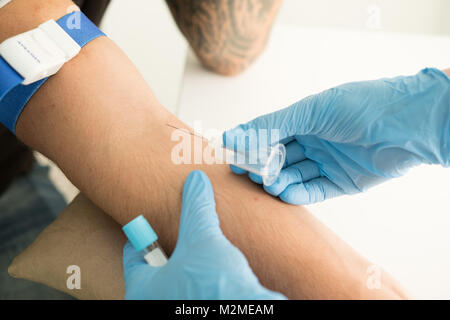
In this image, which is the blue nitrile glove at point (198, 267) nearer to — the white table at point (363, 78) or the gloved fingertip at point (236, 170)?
the gloved fingertip at point (236, 170)

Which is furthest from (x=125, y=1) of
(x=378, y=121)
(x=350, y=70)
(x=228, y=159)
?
(x=378, y=121)

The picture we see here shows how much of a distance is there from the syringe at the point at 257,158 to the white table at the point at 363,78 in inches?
14.1

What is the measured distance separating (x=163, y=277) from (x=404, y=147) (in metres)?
0.74

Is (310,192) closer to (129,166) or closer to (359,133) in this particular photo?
(359,133)

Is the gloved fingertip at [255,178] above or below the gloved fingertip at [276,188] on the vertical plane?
above

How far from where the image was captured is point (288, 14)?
2576 millimetres

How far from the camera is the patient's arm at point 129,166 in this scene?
0.89 m

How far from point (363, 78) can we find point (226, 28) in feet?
2.11

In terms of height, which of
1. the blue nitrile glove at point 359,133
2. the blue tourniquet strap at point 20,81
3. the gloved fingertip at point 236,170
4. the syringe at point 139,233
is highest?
the blue tourniquet strap at point 20,81

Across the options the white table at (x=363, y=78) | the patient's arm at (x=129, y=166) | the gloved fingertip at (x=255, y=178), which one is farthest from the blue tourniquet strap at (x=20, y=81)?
the gloved fingertip at (x=255, y=178)

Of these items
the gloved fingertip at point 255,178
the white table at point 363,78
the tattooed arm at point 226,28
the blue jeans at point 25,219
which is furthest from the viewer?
the blue jeans at point 25,219

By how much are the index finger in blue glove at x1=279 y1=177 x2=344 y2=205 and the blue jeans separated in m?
1.41
